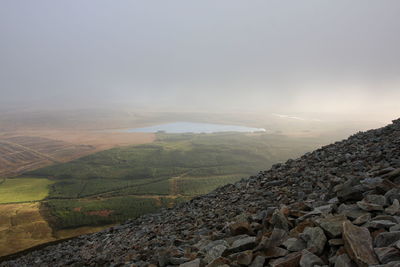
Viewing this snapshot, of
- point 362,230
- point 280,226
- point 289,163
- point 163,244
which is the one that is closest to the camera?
point 362,230

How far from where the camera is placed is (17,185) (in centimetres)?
12912

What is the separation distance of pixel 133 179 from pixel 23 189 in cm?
5511

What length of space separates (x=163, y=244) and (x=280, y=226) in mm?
8089

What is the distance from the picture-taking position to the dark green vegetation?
88812 millimetres

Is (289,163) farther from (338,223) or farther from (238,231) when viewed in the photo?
(338,223)

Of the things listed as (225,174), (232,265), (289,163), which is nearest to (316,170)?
(289,163)

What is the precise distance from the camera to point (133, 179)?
14175 cm

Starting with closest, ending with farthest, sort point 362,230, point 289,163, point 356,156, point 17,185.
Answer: point 362,230 → point 356,156 → point 289,163 → point 17,185

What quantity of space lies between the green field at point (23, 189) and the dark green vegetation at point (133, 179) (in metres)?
4.73

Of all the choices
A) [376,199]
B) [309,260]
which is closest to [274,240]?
[309,260]

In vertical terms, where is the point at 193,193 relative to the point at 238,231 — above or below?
below

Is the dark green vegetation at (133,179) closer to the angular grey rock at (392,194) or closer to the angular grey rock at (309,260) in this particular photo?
the angular grey rock at (392,194)

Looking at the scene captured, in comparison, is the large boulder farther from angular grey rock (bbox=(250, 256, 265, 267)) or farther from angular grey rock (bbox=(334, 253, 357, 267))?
angular grey rock (bbox=(250, 256, 265, 267))

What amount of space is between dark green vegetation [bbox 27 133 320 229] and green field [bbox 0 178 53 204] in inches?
186
